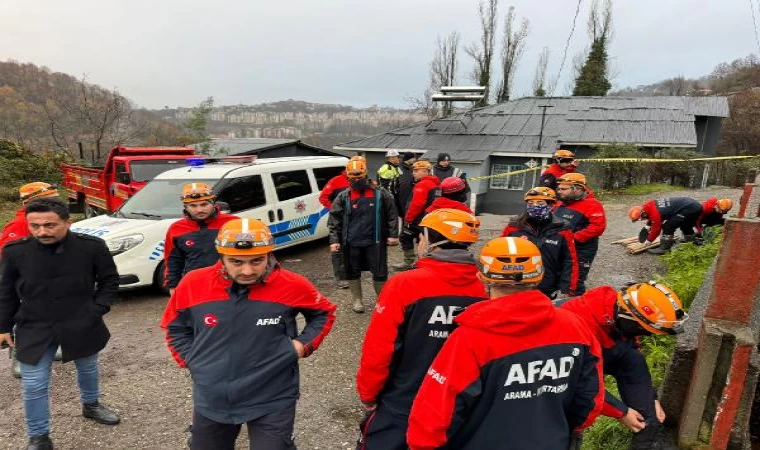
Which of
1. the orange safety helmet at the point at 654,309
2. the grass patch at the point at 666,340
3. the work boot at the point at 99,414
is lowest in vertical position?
the work boot at the point at 99,414

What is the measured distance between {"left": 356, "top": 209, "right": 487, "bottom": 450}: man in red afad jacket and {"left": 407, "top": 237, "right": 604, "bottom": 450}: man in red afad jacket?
37cm

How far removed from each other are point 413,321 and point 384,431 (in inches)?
25.0

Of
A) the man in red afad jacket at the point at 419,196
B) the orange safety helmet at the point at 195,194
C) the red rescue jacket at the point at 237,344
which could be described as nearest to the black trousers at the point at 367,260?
the man in red afad jacket at the point at 419,196

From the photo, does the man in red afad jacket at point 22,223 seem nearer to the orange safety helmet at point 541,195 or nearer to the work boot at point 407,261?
the orange safety helmet at point 541,195

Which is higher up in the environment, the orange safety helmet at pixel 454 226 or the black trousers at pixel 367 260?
the orange safety helmet at pixel 454 226

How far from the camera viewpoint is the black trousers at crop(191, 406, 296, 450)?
2314mm

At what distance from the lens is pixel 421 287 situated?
7.32 ft

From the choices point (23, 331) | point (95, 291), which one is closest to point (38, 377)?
point (23, 331)

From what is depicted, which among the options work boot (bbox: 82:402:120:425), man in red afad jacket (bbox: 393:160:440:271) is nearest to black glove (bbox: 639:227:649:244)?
man in red afad jacket (bbox: 393:160:440:271)

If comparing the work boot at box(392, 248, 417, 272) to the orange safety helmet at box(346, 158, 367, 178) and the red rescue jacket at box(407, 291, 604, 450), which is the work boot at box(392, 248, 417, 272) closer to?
the orange safety helmet at box(346, 158, 367, 178)

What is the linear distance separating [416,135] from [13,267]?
2290 centimetres

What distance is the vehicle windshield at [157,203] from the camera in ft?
21.7

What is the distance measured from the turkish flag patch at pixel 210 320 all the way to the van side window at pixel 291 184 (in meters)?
5.66

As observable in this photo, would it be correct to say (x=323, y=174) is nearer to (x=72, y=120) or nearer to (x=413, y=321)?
(x=413, y=321)
